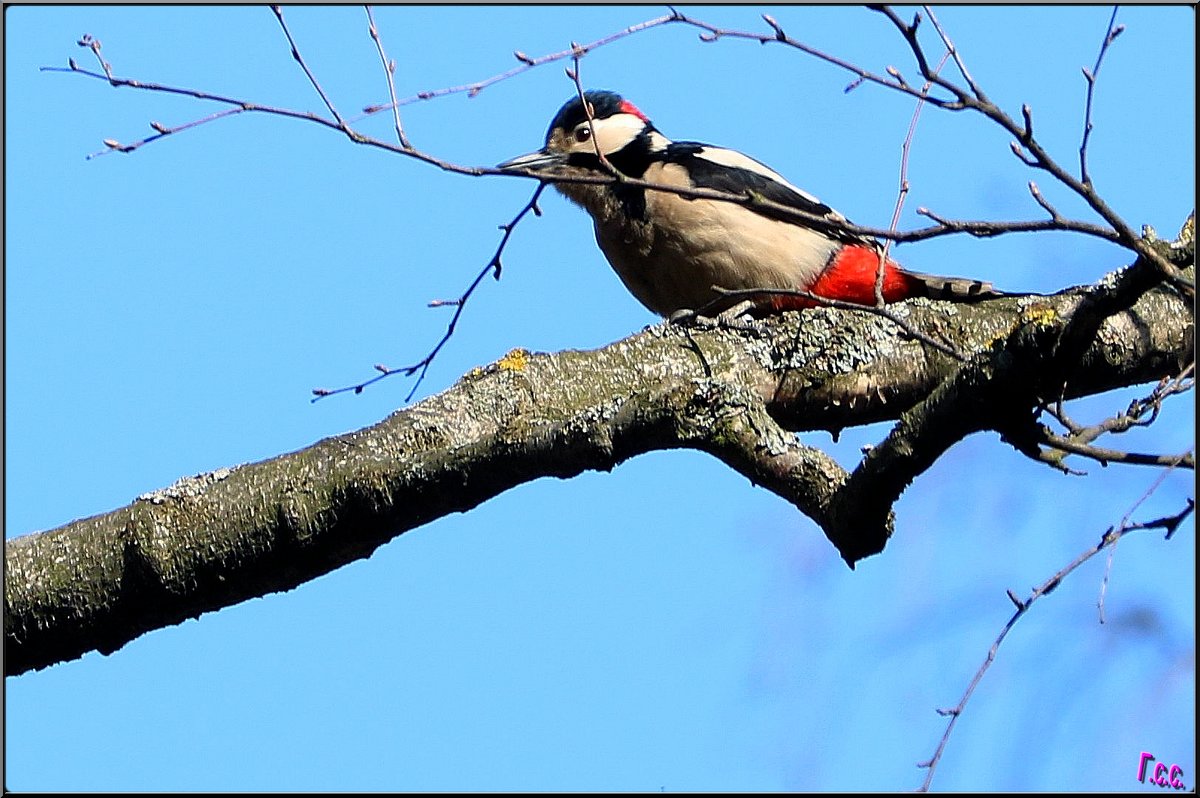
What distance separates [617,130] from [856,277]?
4.99 feet

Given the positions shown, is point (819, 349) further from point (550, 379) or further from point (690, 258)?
point (690, 258)

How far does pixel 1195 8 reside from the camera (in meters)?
3.26

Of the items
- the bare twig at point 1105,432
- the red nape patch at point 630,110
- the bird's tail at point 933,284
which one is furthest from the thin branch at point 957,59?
the red nape patch at point 630,110

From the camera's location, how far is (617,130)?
605cm

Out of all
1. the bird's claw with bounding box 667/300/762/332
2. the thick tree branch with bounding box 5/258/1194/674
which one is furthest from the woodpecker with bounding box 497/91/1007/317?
the thick tree branch with bounding box 5/258/1194/674

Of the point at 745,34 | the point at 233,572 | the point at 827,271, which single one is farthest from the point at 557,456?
the point at 827,271

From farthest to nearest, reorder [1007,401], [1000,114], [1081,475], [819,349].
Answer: [819,349] → [1081,475] → [1007,401] → [1000,114]

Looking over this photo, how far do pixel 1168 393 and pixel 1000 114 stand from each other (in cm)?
80

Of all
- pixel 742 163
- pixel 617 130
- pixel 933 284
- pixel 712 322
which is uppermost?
pixel 617 130

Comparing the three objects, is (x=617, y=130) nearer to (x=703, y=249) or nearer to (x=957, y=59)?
(x=703, y=249)

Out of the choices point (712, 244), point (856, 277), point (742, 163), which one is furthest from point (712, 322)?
point (742, 163)

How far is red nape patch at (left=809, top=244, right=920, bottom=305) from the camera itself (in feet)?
16.6

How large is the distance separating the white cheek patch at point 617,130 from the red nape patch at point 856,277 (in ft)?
4.16

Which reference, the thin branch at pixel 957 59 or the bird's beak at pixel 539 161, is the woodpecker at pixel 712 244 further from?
the thin branch at pixel 957 59
